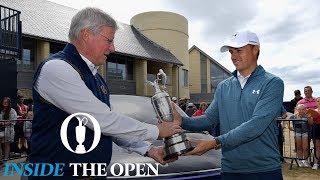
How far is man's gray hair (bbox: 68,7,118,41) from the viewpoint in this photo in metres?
2.23

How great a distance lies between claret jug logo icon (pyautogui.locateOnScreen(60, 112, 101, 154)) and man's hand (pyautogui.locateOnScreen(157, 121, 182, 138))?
536 mm

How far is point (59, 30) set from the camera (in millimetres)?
20766

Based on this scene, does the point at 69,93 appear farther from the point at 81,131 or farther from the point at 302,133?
the point at 302,133

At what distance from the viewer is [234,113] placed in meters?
2.82

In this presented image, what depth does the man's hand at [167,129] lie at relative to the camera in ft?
8.26

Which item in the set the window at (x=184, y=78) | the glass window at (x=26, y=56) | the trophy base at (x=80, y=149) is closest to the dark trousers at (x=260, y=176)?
the trophy base at (x=80, y=149)

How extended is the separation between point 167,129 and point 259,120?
0.72m

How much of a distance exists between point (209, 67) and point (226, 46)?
37.4m

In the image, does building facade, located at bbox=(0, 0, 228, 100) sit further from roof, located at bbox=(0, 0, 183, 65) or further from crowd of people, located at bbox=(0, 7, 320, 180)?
crowd of people, located at bbox=(0, 7, 320, 180)

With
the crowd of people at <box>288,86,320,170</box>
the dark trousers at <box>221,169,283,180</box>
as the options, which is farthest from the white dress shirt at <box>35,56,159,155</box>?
the crowd of people at <box>288,86,320,170</box>

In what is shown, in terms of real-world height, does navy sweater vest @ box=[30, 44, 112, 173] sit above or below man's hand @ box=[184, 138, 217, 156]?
above

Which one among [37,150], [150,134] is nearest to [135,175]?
[150,134]

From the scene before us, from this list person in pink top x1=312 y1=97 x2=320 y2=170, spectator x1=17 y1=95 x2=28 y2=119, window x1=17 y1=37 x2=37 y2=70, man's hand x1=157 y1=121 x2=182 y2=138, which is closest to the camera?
man's hand x1=157 y1=121 x2=182 y2=138

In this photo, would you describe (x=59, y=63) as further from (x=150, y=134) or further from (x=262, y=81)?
(x=262, y=81)
